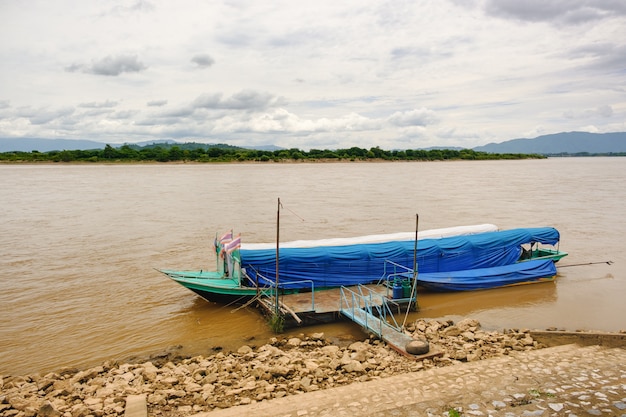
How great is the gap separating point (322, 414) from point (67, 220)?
1141 inches

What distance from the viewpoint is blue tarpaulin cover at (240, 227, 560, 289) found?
577 inches

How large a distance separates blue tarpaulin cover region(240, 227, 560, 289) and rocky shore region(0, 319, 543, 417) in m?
2.99

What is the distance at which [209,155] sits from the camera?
99812 millimetres

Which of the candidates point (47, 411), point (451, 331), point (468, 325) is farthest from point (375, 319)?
point (47, 411)

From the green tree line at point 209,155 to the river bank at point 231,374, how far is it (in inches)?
3469

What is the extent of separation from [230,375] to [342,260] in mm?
6558

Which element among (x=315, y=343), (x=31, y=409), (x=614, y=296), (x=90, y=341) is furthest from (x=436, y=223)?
(x=31, y=409)

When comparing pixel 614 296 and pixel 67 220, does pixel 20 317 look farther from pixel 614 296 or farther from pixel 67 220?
pixel 614 296

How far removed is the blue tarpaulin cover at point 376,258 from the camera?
577 inches

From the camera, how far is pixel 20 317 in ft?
48.4

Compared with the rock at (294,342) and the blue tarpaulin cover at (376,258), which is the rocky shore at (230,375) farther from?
the blue tarpaulin cover at (376,258)

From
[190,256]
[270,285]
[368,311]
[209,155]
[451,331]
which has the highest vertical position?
[209,155]

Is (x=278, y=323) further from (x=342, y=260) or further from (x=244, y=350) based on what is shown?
(x=342, y=260)

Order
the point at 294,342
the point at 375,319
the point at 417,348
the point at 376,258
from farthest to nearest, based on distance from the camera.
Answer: the point at 376,258, the point at 375,319, the point at 294,342, the point at 417,348
